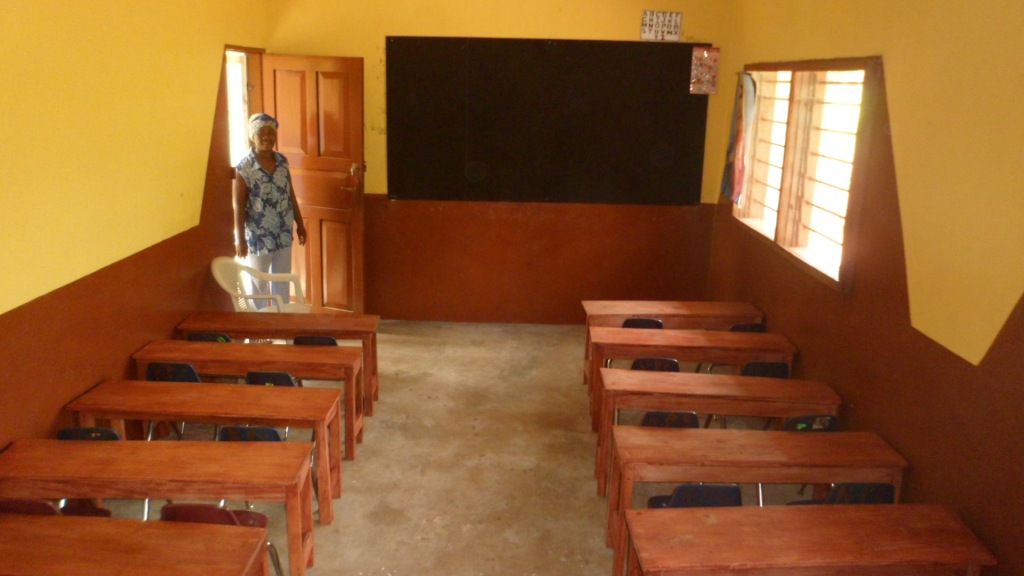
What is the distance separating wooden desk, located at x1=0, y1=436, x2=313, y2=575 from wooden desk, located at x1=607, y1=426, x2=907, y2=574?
143cm

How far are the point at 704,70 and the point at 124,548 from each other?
19.1ft

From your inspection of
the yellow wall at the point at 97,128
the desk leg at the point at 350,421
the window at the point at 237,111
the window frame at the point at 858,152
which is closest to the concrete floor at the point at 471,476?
the desk leg at the point at 350,421

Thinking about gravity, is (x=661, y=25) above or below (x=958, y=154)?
above

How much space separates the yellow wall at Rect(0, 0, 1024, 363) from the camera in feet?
10.7

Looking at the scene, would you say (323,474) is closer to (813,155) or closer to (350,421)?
(350,421)

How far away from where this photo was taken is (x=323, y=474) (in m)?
4.06

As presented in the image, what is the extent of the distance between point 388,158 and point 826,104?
12.3 feet

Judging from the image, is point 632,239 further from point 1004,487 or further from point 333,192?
point 1004,487

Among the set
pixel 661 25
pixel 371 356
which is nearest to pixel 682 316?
pixel 371 356

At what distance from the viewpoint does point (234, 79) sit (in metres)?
8.63

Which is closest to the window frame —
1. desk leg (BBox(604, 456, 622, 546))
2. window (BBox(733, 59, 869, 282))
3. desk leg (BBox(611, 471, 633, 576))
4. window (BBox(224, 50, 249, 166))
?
window (BBox(733, 59, 869, 282))

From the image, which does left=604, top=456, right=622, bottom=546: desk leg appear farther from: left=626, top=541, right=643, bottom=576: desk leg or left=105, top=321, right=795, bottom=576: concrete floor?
left=626, top=541, right=643, bottom=576: desk leg

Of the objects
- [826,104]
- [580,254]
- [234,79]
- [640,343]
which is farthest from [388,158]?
[826,104]

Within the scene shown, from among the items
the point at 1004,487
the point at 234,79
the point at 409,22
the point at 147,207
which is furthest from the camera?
the point at 234,79
